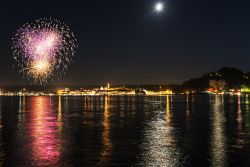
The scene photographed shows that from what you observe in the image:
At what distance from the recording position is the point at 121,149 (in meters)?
21.6

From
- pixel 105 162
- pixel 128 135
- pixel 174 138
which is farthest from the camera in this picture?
pixel 128 135

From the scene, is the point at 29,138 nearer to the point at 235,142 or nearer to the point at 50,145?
the point at 50,145

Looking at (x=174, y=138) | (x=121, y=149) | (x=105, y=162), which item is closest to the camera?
(x=105, y=162)

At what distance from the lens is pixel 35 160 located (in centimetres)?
1831

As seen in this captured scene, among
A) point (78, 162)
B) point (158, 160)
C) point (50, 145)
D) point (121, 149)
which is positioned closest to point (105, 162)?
point (78, 162)

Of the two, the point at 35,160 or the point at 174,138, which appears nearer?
the point at 35,160

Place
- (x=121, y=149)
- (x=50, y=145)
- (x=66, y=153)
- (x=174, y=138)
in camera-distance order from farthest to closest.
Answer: (x=174, y=138)
(x=50, y=145)
(x=121, y=149)
(x=66, y=153)

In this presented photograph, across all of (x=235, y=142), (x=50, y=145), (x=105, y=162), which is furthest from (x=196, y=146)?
(x=50, y=145)

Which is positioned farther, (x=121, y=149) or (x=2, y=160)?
(x=121, y=149)

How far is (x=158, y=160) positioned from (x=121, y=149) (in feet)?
12.8

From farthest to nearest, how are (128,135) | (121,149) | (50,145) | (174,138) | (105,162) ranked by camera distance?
(128,135) < (174,138) < (50,145) < (121,149) < (105,162)

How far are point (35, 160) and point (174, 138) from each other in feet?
35.8

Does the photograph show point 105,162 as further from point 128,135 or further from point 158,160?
point 128,135

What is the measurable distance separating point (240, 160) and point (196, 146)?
4.58 meters
